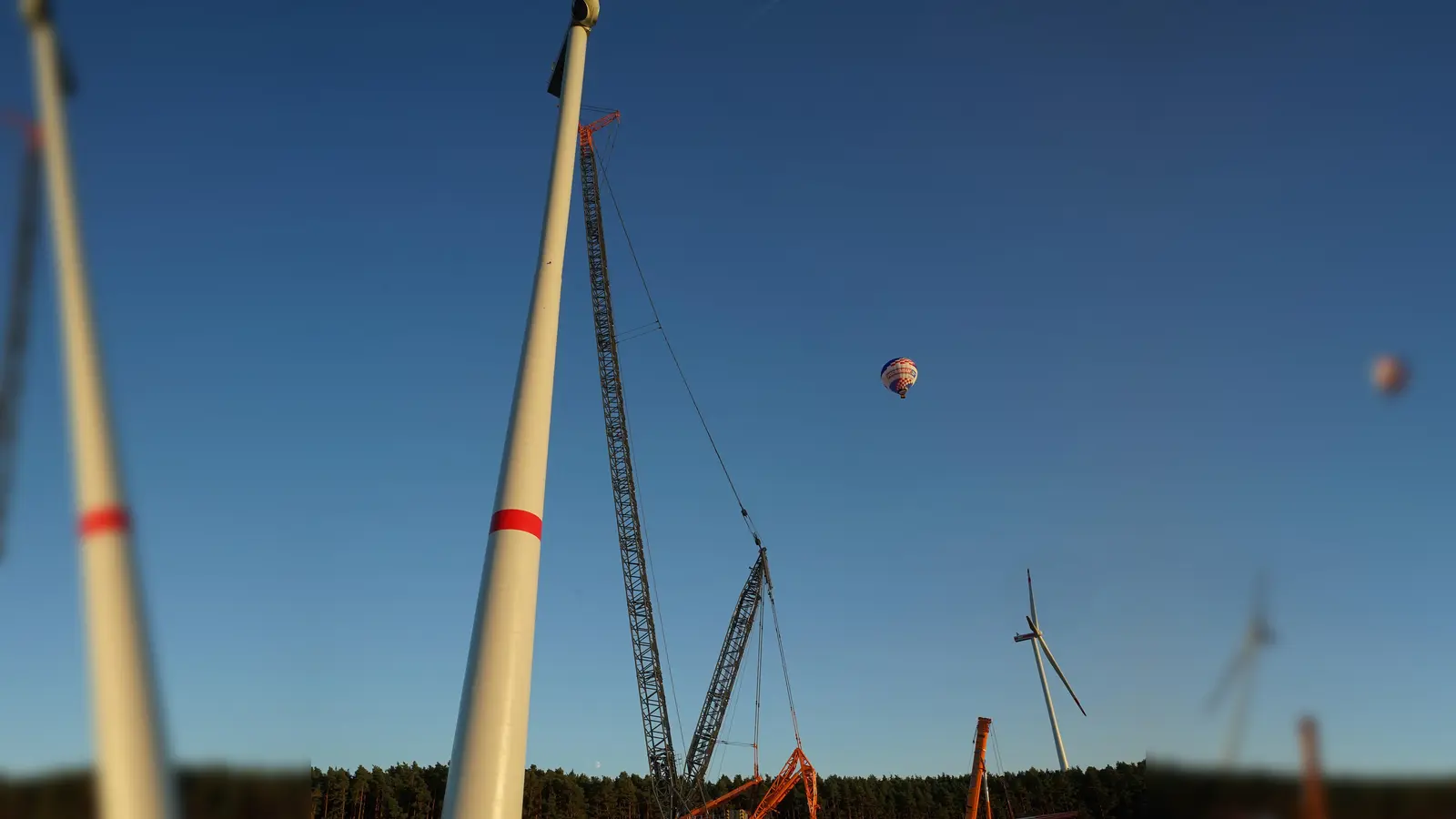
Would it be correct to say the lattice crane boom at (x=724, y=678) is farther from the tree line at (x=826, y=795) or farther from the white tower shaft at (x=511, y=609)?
the white tower shaft at (x=511, y=609)

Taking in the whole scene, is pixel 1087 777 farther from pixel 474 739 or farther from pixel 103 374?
pixel 103 374

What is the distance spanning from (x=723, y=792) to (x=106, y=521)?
178 meters

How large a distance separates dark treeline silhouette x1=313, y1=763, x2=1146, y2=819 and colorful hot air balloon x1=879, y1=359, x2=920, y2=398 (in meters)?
56.2

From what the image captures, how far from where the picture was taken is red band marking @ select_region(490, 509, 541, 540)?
1539cm

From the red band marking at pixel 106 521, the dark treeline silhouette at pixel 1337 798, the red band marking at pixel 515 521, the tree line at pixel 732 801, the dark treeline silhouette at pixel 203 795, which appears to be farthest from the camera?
the tree line at pixel 732 801

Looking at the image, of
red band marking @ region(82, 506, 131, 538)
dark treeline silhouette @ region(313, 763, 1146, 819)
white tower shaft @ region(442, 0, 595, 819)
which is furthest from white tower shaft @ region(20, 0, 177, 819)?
dark treeline silhouette @ region(313, 763, 1146, 819)

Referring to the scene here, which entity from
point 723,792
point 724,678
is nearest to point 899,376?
point 724,678

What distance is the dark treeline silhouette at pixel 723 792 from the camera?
5017 inches

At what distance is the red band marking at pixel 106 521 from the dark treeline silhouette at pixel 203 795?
61.9 inches

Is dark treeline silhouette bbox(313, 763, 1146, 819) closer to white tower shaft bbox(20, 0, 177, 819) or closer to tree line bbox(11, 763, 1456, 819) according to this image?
tree line bbox(11, 763, 1456, 819)

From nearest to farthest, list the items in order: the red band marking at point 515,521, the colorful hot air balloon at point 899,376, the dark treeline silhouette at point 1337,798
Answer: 1. the dark treeline silhouette at point 1337,798
2. the red band marking at point 515,521
3. the colorful hot air balloon at point 899,376

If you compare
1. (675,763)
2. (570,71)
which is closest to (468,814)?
(570,71)

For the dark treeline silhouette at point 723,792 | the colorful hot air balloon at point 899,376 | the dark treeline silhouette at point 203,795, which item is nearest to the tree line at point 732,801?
the dark treeline silhouette at point 723,792

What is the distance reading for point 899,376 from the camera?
71500 mm
